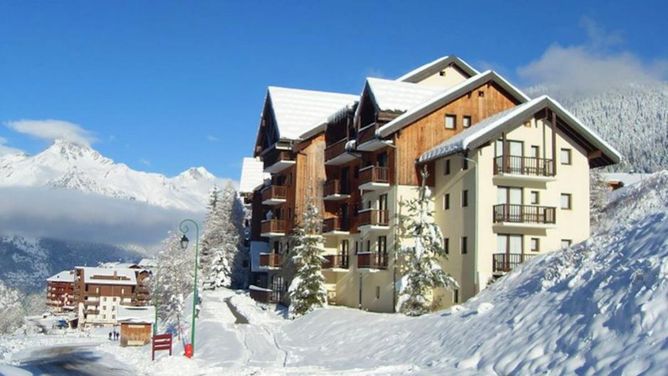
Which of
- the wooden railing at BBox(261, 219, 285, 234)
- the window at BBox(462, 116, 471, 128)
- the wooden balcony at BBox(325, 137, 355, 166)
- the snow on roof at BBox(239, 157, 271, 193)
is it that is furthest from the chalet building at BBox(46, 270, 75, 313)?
the window at BBox(462, 116, 471, 128)

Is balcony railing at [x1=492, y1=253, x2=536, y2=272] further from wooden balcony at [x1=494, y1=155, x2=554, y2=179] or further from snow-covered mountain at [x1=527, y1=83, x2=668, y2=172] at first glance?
snow-covered mountain at [x1=527, y1=83, x2=668, y2=172]

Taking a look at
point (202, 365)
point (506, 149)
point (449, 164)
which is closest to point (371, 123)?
point (449, 164)

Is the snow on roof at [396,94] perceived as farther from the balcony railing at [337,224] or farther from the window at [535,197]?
the balcony railing at [337,224]

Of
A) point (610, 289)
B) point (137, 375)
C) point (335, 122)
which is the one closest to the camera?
point (610, 289)

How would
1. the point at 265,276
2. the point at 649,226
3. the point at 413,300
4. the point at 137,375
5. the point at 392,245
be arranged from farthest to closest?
the point at 265,276
the point at 392,245
the point at 413,300
the point at 137,375
the point at 649,226

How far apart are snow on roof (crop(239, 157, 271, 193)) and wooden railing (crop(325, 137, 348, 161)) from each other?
23.2 m

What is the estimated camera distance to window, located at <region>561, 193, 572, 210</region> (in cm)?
3923

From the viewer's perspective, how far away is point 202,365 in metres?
29.7

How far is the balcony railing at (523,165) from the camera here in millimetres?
37625

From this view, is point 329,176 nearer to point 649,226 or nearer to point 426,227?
point 426,227

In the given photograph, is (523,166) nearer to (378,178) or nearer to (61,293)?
(378,178)

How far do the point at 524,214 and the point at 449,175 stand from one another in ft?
16.0

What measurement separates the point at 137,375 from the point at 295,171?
26383 mm

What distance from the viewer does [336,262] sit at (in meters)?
49.4
